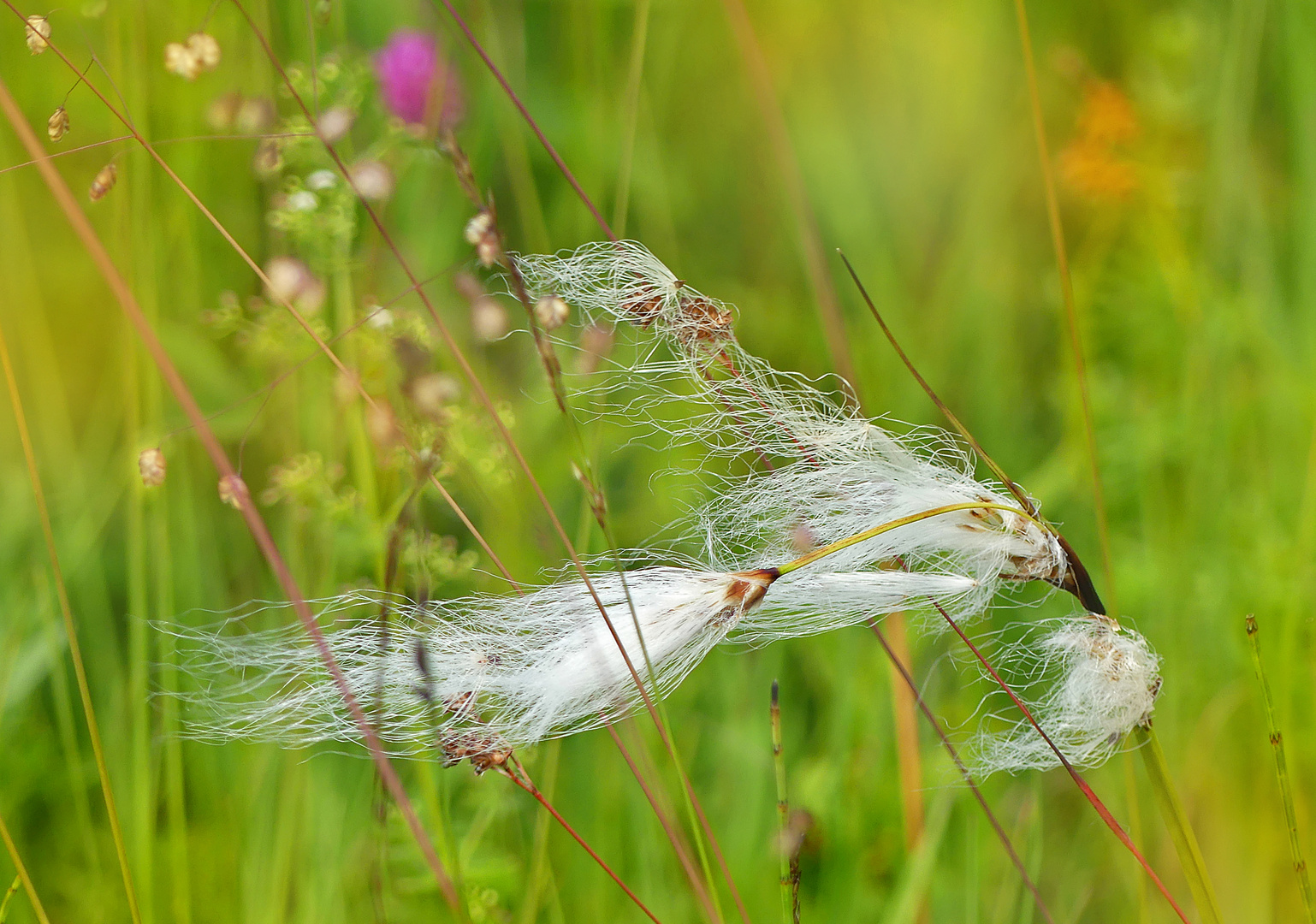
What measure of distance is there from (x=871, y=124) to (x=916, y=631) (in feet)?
3.25

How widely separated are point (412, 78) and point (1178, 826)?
1.04 metres

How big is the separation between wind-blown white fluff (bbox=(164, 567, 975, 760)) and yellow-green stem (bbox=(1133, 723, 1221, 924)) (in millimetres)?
140

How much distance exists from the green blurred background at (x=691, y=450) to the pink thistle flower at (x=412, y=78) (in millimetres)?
65

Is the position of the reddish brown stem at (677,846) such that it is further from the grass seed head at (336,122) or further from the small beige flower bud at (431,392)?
the grass seed head at (336,122)

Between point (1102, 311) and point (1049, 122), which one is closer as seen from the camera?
point (1102, 311)

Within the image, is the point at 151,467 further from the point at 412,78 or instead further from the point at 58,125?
the point at 412,78

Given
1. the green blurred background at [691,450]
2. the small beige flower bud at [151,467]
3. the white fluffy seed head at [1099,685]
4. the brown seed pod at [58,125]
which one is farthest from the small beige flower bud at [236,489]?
the white fluffy seed head at [1099,685]

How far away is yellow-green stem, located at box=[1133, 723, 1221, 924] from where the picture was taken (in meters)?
0.53

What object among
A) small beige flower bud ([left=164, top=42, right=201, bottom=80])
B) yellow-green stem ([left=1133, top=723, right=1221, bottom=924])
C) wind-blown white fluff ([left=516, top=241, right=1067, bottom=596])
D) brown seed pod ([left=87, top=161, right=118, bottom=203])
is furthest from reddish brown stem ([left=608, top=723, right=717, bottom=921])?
small beige flower bud ([left=164, top=42, right=201, bottom=80])

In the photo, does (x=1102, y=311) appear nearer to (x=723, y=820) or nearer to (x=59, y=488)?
(x=723, y=820)

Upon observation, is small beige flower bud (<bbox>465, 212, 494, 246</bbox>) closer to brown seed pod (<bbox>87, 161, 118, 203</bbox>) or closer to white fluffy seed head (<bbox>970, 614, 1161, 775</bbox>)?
brown seed pod (<bbox>87, 161, 118, 203</bbox>)

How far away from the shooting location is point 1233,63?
1.33 m

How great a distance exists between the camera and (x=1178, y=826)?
1.78ft

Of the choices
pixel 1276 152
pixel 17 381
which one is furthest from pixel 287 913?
pixel 1276 152
